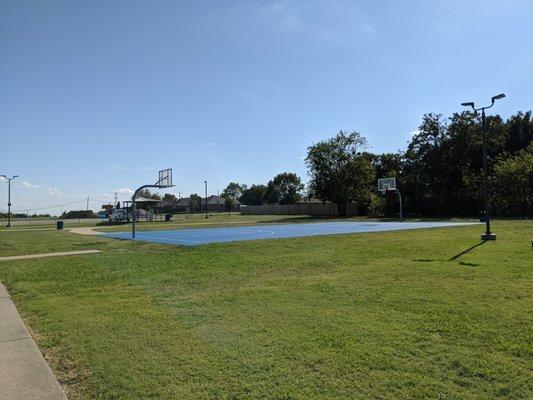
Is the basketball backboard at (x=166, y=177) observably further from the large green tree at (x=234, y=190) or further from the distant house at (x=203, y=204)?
the large green tree at (x=234, y=190)

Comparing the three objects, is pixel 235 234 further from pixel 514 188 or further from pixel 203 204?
pixel 203 204

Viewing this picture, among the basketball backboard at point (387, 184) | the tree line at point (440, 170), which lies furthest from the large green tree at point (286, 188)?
the basketball backboard at point (387, 184)

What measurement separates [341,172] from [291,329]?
57.4 meters

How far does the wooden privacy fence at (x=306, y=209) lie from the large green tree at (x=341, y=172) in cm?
152

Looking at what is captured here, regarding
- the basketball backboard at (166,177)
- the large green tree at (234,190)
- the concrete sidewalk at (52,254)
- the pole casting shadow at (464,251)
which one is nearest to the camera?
the pole casting shadow at (464,251)

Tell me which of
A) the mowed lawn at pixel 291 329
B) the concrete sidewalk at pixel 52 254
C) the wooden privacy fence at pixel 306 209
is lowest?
the mowed lawn at pixel 291 329

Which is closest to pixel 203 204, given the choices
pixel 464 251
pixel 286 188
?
pixel 286 188

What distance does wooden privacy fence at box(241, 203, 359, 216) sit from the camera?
65062 mm

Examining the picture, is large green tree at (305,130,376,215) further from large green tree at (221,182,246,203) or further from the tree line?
large green tree at (221,182,246,203)

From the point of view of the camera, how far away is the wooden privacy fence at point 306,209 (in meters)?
65.1

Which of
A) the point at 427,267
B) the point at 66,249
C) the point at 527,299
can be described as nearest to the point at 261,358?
the point at 527,299

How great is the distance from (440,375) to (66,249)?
17093 millimetres

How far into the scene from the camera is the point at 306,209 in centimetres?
7950

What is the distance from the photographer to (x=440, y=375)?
4.20 metres
